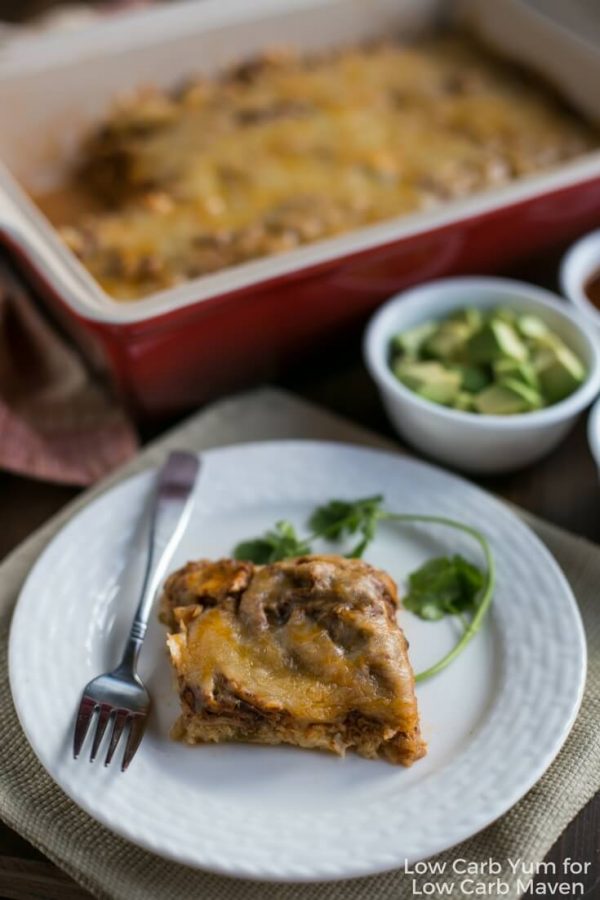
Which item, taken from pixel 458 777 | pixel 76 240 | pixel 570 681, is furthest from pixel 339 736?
pixel 76 240

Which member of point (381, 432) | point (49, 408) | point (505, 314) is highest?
point (505, 314)

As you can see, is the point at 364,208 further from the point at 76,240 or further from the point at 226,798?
the point at 226,798

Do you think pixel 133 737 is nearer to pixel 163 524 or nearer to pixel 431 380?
pixel 163 524

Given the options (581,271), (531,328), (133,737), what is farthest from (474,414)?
(133,737)

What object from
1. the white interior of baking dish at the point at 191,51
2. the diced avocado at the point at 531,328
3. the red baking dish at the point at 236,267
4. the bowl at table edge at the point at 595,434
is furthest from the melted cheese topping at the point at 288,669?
the white interior of baking dish at the point at 191,51

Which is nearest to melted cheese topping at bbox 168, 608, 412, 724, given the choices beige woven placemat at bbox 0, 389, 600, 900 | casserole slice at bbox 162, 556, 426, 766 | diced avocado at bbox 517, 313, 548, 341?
casserole slice at bbox 162, 556, 426, 766

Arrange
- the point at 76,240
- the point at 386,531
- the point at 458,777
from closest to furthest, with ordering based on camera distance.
Answer: the point at 458,777, the point at 386,531, the point at 76,240
